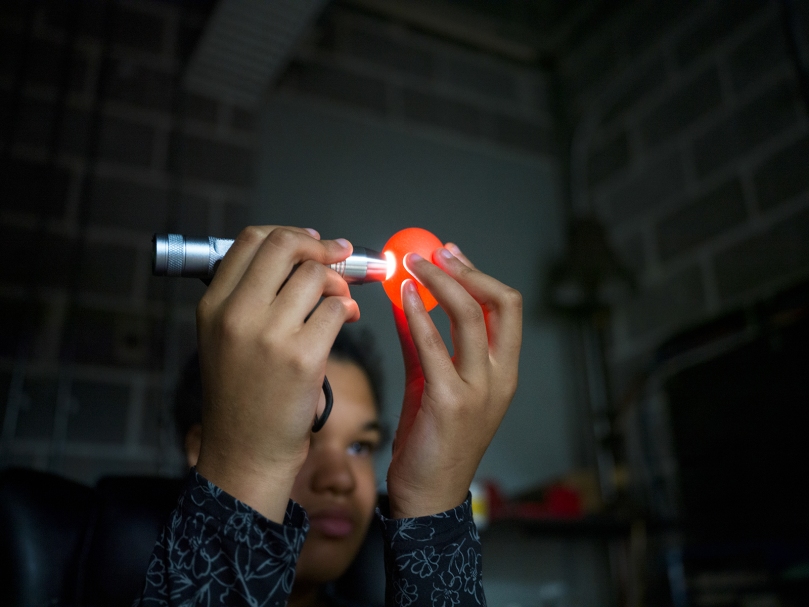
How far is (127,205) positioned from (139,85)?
1.14ft

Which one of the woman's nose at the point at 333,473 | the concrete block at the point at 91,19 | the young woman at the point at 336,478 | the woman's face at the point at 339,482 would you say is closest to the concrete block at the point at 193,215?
the concrete block at the point at 91,19

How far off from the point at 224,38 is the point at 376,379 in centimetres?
96

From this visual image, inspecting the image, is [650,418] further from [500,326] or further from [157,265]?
[157,265]

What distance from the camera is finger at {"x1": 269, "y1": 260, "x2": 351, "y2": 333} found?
1.73ft

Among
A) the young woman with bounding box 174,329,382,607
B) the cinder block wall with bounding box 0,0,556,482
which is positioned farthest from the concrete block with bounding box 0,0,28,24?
the young woman with bounding box 174,329,382,607

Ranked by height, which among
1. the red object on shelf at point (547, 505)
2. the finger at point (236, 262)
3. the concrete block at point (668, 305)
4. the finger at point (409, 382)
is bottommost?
the red object on shelf at point (547, 505)

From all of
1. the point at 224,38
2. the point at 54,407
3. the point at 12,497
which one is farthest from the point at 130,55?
the point at 12,497

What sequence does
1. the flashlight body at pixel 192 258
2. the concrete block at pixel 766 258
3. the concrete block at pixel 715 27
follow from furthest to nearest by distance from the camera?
the concrete block at pixel 715 27 → the concrete block at pixel 766 258 → the flashlight body at pixel 192 258

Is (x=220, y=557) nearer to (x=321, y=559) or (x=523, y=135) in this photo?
(x=321, y=559)

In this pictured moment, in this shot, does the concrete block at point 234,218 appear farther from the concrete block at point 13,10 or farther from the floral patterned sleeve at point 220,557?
the floral patterned sleeve at point 220,557

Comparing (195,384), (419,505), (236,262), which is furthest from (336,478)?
(236,262)

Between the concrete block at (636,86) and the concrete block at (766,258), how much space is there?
0.61 m

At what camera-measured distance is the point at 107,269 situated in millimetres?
1744

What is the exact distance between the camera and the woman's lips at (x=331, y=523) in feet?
3.51
